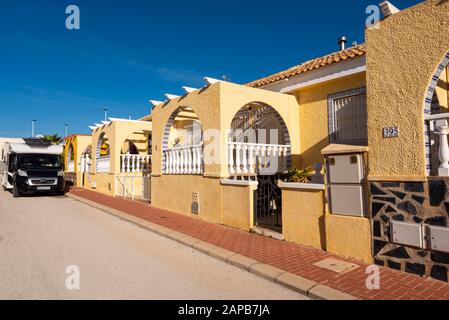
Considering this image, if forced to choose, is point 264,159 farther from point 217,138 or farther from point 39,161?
point 39,161

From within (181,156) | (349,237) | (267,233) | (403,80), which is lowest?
(267,233)

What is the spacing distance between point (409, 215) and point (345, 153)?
4.27 ft

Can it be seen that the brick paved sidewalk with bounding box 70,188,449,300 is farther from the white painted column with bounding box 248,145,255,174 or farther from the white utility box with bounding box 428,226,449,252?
the white painted column with bounding box 248,145,255,174

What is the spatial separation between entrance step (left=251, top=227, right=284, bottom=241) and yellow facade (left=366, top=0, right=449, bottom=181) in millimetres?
2248

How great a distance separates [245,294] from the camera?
3.73 metres

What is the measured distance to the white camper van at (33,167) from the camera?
14.0 metres

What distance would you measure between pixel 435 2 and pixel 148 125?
13455 mm

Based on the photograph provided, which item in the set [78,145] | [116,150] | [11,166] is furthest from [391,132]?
[78,145]

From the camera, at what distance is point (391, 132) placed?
441 centimetres

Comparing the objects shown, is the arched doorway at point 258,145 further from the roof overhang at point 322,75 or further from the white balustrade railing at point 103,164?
the white balustrade railing at point 103,164

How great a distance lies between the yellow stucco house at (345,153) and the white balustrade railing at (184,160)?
0.11 ft
